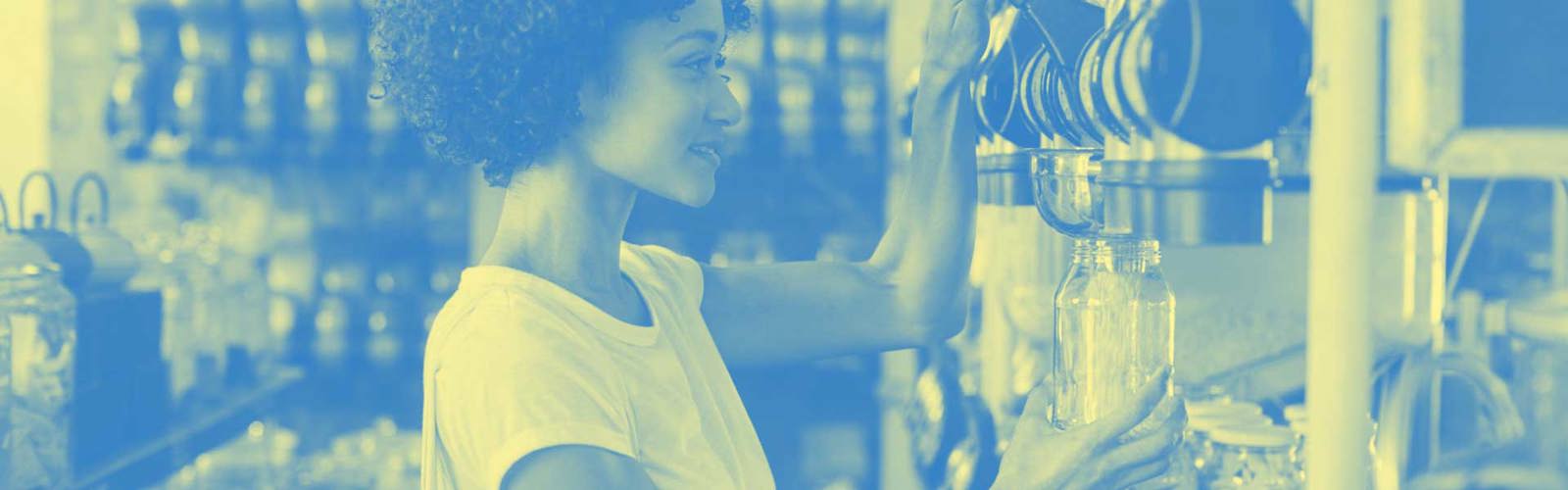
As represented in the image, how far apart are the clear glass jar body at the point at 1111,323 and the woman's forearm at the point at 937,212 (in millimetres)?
344

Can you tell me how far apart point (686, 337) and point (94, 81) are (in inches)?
112

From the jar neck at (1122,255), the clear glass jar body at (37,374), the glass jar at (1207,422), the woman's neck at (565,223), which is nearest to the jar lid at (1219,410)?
the glass jar at (1207,422)

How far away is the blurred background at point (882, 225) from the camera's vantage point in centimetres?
82

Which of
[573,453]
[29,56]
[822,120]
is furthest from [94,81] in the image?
[573,453]

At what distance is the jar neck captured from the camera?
108 cm

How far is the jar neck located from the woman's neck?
475 millimetres

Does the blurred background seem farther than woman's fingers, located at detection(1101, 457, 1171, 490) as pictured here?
No

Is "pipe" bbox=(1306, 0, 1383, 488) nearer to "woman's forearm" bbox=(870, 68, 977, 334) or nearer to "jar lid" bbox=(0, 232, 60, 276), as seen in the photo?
"woman's forearm" bbox=(870, 68, 977, 334)

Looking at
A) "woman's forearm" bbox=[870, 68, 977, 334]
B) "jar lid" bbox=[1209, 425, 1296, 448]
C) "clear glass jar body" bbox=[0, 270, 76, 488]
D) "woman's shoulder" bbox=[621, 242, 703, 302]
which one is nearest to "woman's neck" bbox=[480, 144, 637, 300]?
"woman's shoulder" bbox=[621, 242, 703, 302]

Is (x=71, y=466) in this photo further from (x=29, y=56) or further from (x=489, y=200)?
(x=29, y=56)

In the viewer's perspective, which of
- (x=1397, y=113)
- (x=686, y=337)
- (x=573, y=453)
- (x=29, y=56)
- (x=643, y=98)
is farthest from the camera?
(x=29, y=56)

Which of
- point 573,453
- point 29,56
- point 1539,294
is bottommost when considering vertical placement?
point 573,453

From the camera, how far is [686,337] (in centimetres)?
149

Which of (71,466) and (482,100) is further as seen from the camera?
(71,466)
